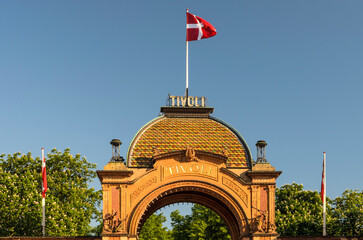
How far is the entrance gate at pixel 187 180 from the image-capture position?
42562mm

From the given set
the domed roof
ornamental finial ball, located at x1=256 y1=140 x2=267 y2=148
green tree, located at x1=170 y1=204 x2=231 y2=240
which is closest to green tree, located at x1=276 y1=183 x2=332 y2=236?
green tree, located at x1=170 y1=204 x2=231 y2=240

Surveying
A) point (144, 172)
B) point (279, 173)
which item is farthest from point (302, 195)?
point (144, 172)

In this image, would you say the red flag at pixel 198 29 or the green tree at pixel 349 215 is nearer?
the red flag at pixel 198 29

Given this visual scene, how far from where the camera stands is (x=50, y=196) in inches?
2253

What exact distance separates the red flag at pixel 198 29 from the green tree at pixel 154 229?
41.4 meters

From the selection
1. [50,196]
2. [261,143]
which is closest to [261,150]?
[261,143]

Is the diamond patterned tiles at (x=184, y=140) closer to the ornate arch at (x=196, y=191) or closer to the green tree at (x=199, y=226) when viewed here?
the ornate arch at (x=196, y=191)

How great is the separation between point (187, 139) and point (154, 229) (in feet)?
142

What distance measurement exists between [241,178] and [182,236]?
4528 cm

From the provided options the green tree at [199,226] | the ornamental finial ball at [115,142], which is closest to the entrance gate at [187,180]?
the ornamental finial ball at [115,142]

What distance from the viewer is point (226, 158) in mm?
43500

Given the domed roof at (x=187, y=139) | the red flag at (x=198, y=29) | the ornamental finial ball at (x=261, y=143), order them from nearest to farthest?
the ornamental finial ball at (x=261, y=143) < the domed roof at (x=187, y=139) < the red flag at (x=198, y=29)

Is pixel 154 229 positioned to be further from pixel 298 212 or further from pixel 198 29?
pixel 198 29

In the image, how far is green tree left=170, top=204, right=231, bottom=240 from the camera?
73562 millimetres
